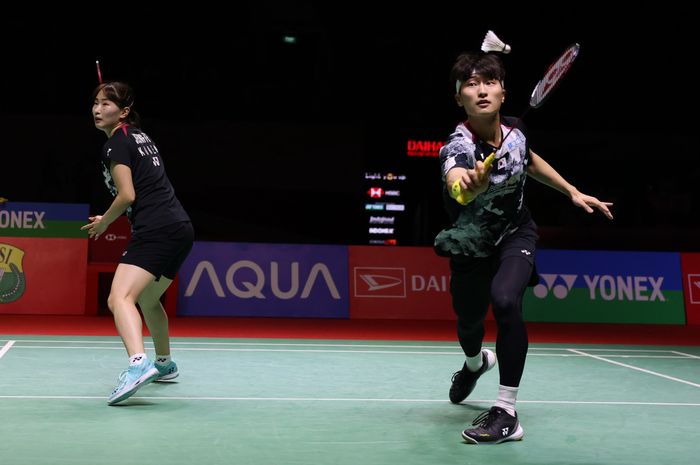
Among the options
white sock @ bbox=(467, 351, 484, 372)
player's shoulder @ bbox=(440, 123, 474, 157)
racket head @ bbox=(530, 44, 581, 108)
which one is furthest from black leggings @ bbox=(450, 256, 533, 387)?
racket head @ bbox=(530, 44, 581, 108)

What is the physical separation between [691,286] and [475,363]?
7.07 metres

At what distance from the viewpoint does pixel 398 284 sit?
987cm

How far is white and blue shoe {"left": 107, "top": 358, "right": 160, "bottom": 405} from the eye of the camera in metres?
3.85

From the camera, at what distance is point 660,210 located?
1572cm

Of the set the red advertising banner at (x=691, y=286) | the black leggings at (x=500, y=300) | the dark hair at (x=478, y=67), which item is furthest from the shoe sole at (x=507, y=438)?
the red advertising banner at (x=691, y=286)

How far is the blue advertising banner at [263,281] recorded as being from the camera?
31.4ft

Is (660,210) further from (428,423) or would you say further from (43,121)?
(428,423)

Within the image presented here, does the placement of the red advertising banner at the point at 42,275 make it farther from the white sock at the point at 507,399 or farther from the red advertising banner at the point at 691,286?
the red advertising banner at the point at 691,286

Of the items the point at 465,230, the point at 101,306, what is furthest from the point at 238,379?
the point at 101,306

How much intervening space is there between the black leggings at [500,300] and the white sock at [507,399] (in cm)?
2

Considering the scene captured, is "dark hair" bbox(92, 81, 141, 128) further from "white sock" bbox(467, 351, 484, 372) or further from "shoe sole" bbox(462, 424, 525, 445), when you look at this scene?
"shoe sole" bbox(462, 424, 525, 445)

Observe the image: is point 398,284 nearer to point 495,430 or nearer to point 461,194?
point 495,430

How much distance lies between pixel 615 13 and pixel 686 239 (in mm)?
4283

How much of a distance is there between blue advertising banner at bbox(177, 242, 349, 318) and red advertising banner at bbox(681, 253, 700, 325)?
4.15m
